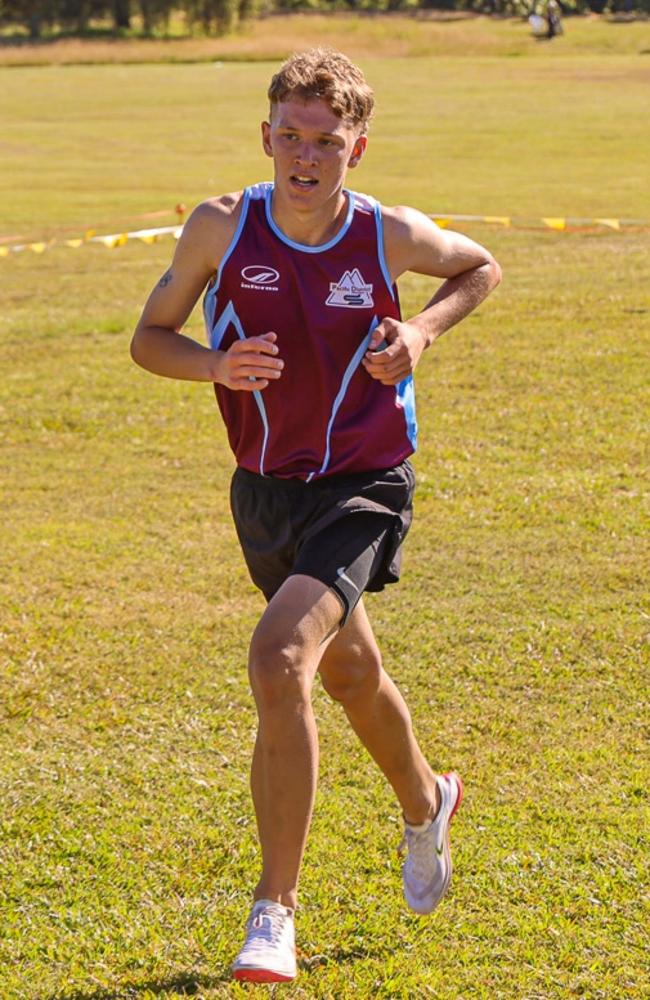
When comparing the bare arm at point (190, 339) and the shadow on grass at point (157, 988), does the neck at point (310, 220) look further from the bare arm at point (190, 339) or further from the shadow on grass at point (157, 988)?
the shadow on grass at point (157, 988)

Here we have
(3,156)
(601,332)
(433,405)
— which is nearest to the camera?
(433,405)

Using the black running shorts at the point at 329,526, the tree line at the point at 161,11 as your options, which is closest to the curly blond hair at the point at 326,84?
the black running shorts at the point at 329,526

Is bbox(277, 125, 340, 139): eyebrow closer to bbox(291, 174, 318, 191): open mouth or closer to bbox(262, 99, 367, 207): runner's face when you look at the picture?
bbox(262, 99, 367, 207): runner's face

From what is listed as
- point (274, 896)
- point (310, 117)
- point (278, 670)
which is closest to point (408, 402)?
point (310, 117)

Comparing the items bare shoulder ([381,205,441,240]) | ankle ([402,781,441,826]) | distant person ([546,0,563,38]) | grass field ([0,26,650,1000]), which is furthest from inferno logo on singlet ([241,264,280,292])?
distant person ([546,0,563,38])

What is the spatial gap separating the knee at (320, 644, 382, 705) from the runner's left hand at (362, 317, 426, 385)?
2.53 ft

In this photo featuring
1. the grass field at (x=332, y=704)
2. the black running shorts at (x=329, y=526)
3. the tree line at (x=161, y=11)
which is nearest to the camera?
the black running shorts at (x=329, y=526)

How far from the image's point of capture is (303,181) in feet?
12.8

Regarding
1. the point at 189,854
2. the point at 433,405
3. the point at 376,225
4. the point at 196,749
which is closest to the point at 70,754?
the point at 196,749

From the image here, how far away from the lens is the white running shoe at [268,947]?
3473 millimetres

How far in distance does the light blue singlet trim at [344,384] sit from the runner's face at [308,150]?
0.40 m

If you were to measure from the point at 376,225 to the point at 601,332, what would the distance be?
8288mm

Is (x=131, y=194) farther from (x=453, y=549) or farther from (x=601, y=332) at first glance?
Answer: (x=453, y=549)

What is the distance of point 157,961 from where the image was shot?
156 inches
